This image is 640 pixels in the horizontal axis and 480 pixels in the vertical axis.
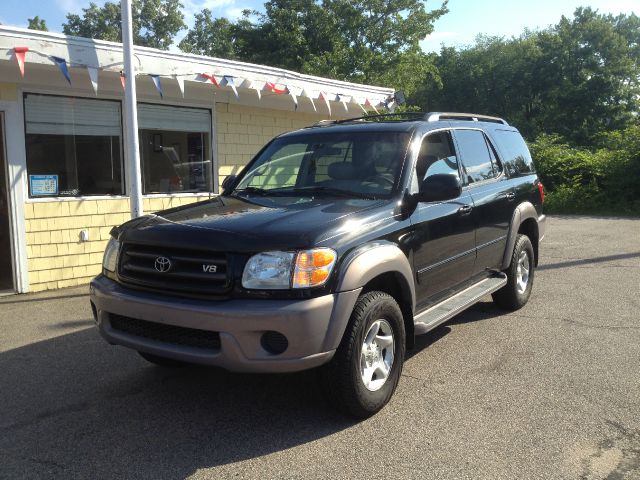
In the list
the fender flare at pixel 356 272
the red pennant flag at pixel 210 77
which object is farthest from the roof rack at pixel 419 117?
the red pennant flag at pixel 210 77

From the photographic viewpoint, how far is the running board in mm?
4148

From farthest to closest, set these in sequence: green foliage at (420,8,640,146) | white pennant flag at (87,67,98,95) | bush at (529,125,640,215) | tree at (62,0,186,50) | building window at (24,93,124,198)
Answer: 1. tree at (62,0,186,50)
2. green foliage at (420,8,640,146)
3. bush at (529,125,640,215)
4. building window at (24,93,124,198)
5. white pennant flag at (87,67,98,95)

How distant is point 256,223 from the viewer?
11.7 feet

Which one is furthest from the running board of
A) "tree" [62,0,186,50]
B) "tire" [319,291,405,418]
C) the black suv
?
"tree" [62,0,186,50]

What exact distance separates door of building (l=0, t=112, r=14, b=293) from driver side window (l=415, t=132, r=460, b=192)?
540 centimetres

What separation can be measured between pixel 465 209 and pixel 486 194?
1.93ft

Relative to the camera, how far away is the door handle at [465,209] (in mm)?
4779

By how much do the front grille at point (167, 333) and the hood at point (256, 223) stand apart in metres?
0.50

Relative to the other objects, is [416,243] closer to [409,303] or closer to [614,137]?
[409,303]

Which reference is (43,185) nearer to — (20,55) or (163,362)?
(20,55)

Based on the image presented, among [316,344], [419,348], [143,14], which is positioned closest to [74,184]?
[419,348]

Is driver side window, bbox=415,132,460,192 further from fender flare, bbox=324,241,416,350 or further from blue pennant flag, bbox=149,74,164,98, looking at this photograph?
blue pennant flag, bbox=149,74,164,98

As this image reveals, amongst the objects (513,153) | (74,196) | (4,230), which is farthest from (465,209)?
(4,230)

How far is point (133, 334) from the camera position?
3.68 metres
